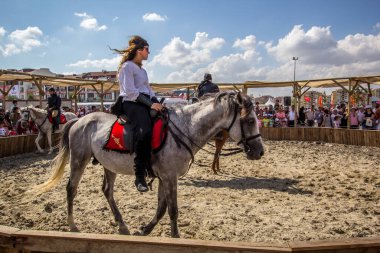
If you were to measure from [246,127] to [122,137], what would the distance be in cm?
165

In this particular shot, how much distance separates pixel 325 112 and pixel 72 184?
58.0 ft

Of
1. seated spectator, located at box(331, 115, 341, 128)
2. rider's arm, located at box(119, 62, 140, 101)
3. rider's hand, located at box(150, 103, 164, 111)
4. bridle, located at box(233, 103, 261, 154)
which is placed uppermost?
rider's arm, located at box(119, 62, 140, 101)

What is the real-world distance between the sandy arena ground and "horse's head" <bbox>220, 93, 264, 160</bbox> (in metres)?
1.35

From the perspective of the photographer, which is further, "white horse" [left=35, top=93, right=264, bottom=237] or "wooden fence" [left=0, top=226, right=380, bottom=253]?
"white horse" [left=35, top=93, right=264, bottom=237]

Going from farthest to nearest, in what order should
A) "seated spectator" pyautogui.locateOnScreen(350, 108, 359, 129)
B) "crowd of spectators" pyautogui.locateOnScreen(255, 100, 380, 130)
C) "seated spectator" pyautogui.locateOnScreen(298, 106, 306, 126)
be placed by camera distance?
1. "seated spectator" pyautogui.locateOnScreen(298, 106, 306, 126)
2. "seated spectator" pyautogui.locateOnScreen(350, 108, 359, 129)
3. "crowd of spectators" pyautogui.locateOnScreen(255, 100, 380, 130)

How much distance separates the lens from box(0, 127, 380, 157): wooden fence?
12266 mm

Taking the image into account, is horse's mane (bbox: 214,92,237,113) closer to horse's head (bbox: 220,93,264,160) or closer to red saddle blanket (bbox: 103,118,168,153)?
horse's head (bbox: 220,93,264,160)

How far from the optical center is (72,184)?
4906 millimetres

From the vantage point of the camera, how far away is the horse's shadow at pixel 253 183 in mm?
7303

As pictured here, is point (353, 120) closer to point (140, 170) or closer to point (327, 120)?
point (327, 120)

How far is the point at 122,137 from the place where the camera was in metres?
4.26

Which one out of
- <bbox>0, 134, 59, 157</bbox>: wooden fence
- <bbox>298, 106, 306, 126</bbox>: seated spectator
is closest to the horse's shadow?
<bbox>0, 134, 59, 157</bbox>: wooden fence

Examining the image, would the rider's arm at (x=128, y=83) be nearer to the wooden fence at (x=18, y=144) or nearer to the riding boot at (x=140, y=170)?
the riding boot at (x=140, y=170)

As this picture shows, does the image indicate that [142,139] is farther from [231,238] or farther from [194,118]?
[231,238]
